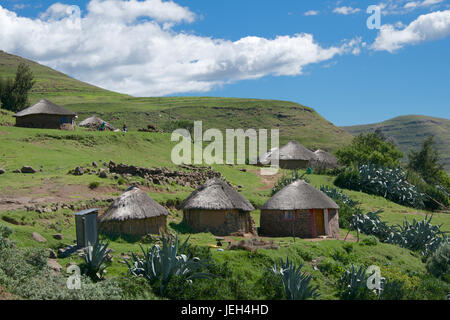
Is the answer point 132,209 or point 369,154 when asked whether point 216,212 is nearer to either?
point 132,209

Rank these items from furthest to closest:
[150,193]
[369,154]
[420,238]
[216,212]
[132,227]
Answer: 1. [369,154]
2. [150,193]
3. [420,238]
4. [216,212]
5. [132,227]

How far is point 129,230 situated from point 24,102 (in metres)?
39.8

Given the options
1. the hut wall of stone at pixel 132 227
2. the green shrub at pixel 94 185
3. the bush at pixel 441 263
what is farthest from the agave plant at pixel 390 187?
the hut wall of stone at pixel 132 227

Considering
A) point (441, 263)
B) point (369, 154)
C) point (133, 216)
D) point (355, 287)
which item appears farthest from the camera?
point (369, 154)

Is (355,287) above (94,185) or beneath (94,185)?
beneath

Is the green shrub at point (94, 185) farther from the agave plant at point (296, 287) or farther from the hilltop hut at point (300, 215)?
Result: the agave plant at point (296, 287)

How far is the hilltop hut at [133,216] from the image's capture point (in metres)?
20.4

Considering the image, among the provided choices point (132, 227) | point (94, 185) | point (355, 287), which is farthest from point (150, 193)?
point (355, 287)

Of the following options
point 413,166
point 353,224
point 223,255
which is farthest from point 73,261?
point 413,166

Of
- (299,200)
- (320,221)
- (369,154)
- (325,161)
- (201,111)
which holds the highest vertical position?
(201,111)

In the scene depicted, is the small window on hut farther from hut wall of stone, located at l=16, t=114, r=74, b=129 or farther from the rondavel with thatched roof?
the rondavel with thatched roof

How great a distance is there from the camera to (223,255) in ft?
56.3

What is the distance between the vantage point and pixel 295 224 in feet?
83.2

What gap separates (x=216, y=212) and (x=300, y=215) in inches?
174
